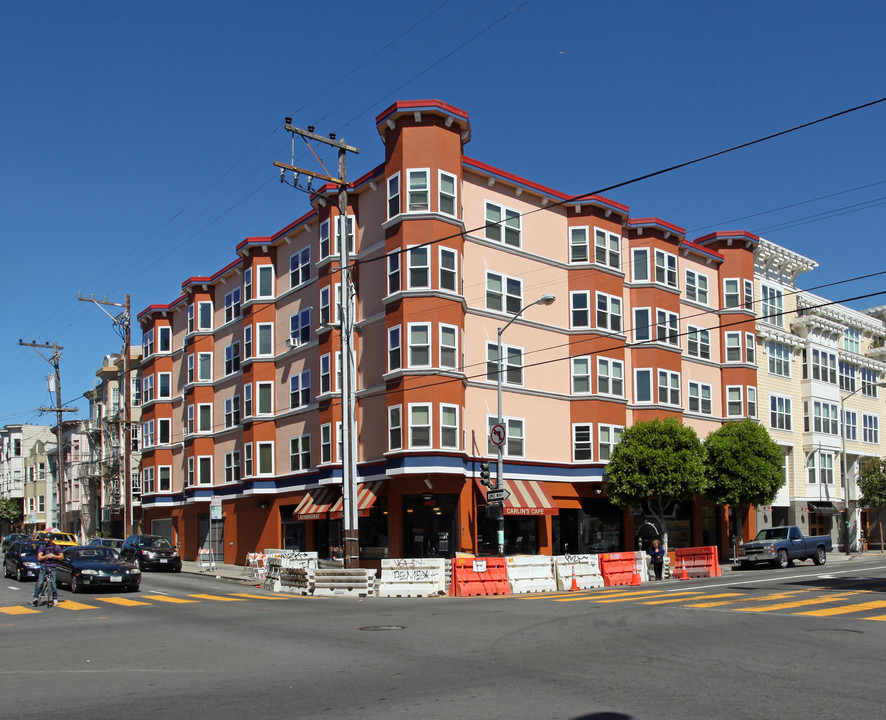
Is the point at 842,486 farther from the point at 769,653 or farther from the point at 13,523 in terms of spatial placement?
the point at 13,523

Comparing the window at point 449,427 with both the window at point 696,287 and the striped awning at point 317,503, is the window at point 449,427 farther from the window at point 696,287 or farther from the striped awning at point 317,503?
the window at point 696,287

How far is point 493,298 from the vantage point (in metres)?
37.5

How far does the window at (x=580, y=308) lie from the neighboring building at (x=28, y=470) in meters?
68.2

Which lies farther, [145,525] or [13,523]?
[13,523]

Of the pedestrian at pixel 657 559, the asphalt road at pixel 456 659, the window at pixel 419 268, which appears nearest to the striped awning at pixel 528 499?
the pedestrian at pixel 657 559

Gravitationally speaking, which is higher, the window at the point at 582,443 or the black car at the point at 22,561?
the window at the point at 582,443

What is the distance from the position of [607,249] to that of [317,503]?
18133 millimetres

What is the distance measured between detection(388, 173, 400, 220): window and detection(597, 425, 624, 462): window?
13.5 m

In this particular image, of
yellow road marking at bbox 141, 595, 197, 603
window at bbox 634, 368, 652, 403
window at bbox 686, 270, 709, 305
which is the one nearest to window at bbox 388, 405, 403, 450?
yellow road marking at bbox 141, 595, 197, 603

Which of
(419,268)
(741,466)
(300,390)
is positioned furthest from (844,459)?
(300,390)

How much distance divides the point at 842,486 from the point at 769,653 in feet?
162

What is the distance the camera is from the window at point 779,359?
172 feet

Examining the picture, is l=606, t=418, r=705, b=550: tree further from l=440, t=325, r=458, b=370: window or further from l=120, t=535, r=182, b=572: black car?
l=120, t=535, r=182, b=572: black car

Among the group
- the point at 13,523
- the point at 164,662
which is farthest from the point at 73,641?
the point at 13,523
